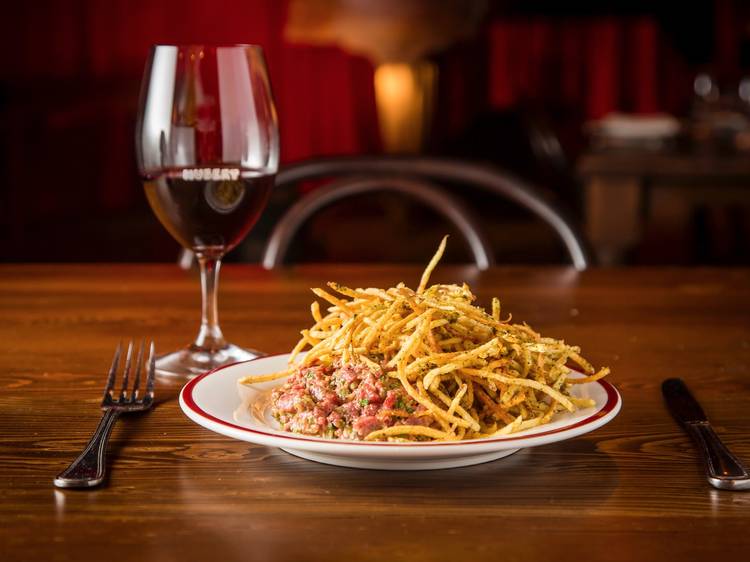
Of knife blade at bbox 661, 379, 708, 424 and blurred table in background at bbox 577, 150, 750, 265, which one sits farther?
blurred table in background at bbox 577, 150, 750, 265

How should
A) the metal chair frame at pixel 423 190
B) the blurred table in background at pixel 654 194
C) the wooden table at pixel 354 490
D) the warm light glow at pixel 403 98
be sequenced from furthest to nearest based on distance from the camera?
the warm light glow at pixel 403 98 < the blurred table in background at pixel 654 194 < the metal chair frame at pixel 423 190 < the wooden table at pixel 354 490

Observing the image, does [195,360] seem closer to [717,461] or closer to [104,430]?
[104,430]

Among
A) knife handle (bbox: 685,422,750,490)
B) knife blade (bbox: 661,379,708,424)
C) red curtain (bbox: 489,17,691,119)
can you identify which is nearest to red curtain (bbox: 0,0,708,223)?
red curtain (bbox: 489,17,691,119)

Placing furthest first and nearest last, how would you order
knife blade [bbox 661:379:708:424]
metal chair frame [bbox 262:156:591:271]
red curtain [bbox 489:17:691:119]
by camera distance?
red curtain [bbox 489:17:691:119], metal chair frame [bbox 262:156:591:271], knife blade [bbox 661:379:708:424]

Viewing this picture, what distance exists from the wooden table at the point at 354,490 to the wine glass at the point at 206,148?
122mm

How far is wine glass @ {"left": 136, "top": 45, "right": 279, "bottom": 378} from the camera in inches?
33.0

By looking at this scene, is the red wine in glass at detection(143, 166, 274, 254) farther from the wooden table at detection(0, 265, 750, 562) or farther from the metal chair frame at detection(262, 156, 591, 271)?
the metal chair frame at detection(262, 156, 591, 271)

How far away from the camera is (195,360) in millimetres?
860

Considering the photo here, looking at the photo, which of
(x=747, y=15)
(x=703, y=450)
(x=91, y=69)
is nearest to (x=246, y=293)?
(x=703, y=450)

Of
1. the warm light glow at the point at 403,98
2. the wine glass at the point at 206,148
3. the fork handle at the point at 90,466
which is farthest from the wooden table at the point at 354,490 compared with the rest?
the warm light glow at the point at 403,98

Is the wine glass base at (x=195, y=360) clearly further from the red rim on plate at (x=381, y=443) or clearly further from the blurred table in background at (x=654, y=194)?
the blurred table in background at (x=654, y=194)

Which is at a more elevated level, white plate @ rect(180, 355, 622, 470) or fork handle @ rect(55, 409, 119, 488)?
white plate @ rect(180, 355, 622, 470)

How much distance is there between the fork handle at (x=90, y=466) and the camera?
0.58 metres

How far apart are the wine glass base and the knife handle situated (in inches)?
12.8
